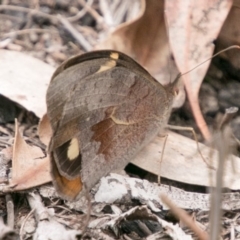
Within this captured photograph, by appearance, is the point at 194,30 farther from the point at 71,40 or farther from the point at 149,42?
the point at 71,40

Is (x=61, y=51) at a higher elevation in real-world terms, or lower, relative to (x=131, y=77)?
lower

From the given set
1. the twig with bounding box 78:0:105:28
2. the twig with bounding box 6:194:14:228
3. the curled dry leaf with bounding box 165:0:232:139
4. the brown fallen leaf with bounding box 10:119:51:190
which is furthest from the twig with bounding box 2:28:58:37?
the twig with bounding box 6:194:14:228

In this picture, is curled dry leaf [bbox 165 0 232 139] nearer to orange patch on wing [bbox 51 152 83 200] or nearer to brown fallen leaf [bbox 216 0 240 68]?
brown fallen leaf [bbox 216 0 240 68]

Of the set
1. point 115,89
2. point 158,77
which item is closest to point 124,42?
point 158,77

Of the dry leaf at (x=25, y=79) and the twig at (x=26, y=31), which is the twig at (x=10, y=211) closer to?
the dry leaf at (x=25, y=79)

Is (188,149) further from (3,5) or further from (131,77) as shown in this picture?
(3,5)
